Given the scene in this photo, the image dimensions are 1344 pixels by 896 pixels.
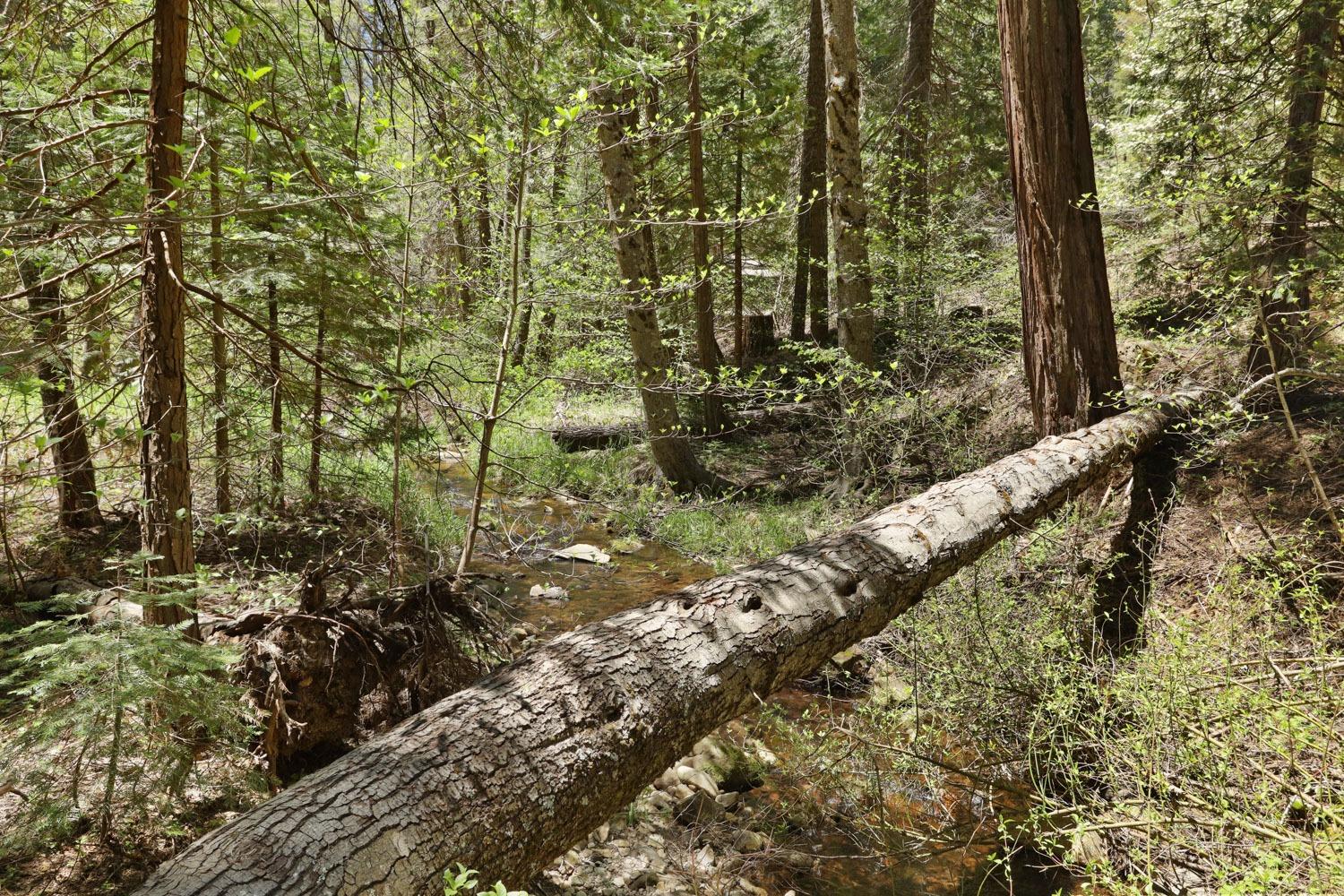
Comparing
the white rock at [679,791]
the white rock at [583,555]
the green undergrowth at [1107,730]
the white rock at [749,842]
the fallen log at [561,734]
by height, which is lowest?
the white rock at [749,842]

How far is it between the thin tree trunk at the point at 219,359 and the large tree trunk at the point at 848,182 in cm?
583

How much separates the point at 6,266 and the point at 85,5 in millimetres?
1512

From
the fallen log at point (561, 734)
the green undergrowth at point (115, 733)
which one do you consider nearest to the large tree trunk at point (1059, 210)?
the fallen log at point (561, 734)

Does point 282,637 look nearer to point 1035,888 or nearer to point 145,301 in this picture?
point 145,301

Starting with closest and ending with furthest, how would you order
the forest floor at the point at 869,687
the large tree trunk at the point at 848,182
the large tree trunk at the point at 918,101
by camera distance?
1. the forest floor at the point at 869,687
2. the large tree trunk at the point at 848,182
3. the large tree trunk at the point at 918,101

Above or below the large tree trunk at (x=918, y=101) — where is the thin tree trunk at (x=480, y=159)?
below

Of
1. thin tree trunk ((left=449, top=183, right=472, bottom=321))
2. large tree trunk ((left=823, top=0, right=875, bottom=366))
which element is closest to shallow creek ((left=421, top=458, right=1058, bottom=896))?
thin tree trunk ((left=449, top=183, right=472, bottom=321))

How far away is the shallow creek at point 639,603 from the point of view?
3.55 m

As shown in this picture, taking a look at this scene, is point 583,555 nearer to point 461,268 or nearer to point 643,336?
point 643,336

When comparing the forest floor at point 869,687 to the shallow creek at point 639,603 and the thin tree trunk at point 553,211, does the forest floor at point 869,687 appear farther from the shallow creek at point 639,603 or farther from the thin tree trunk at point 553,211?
the thin tree trunk at point 553,211

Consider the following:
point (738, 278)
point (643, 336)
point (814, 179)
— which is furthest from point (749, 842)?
point (814, 179)

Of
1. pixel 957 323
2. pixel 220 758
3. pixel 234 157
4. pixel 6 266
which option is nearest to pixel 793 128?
pixel 957 323

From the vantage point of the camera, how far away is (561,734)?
7.40 ft

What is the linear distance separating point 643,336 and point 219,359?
5121 mm
